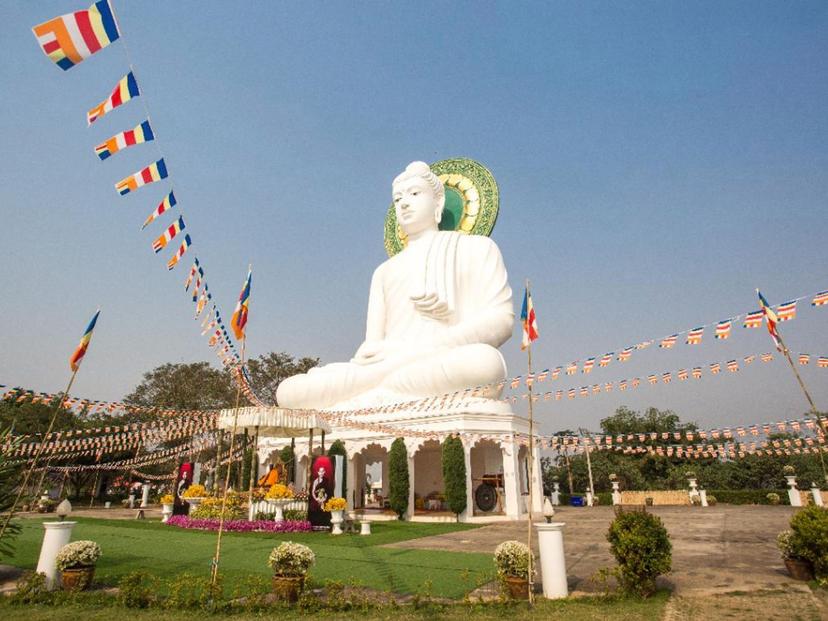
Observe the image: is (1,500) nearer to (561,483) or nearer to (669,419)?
(561,483)

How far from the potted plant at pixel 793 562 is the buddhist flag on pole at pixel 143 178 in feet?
40.8

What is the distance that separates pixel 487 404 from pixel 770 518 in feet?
33.4

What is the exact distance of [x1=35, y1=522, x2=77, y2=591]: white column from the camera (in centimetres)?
738

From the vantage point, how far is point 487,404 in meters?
20.6

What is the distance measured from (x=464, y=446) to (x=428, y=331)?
6.84 m

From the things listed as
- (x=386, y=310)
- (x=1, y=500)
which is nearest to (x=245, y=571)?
(x=1, y=500)

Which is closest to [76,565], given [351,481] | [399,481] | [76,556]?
[76,556]

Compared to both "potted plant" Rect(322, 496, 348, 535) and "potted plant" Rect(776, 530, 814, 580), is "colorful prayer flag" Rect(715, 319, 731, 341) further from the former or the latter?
"potted plant" Rect(322, 496, 348, 535)

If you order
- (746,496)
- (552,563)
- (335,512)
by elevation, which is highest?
(746,496)

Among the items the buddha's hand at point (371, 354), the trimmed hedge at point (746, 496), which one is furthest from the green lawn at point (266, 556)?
the trimmed hedge at point (746, 496)

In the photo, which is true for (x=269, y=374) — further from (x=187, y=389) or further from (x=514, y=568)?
(x=514, y=568)

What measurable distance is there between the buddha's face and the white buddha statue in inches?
2.1

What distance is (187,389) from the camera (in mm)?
37500

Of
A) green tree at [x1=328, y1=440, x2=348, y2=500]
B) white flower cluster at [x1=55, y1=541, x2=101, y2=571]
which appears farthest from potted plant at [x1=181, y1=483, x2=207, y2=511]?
white flower cluster at [x1=55, y1=541, x2=101, y2=571]
